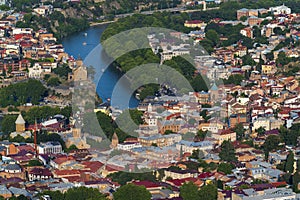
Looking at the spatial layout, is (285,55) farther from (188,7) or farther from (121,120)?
(188,7)

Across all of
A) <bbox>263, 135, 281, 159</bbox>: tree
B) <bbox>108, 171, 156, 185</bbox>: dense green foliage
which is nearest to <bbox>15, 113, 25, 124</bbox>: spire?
<bbox>108, 171, 156, 185</bbox>: dense green foliage

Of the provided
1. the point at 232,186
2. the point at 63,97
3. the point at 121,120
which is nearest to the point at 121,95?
the point at 63,97

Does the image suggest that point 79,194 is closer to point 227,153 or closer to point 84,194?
point 84,194

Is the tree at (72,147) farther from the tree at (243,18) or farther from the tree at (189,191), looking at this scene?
the tree at (243,18)

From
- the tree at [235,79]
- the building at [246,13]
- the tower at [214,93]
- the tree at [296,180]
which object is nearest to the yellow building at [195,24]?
the building at [246,13]

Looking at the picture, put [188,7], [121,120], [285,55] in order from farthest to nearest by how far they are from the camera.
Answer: [188,7] < [285,55] < [121,120]

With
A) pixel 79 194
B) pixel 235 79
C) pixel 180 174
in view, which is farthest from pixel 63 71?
pixel 79 194

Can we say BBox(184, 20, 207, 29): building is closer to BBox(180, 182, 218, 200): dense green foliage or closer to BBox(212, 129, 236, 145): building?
BBox(212, 129, 236, 145): building
